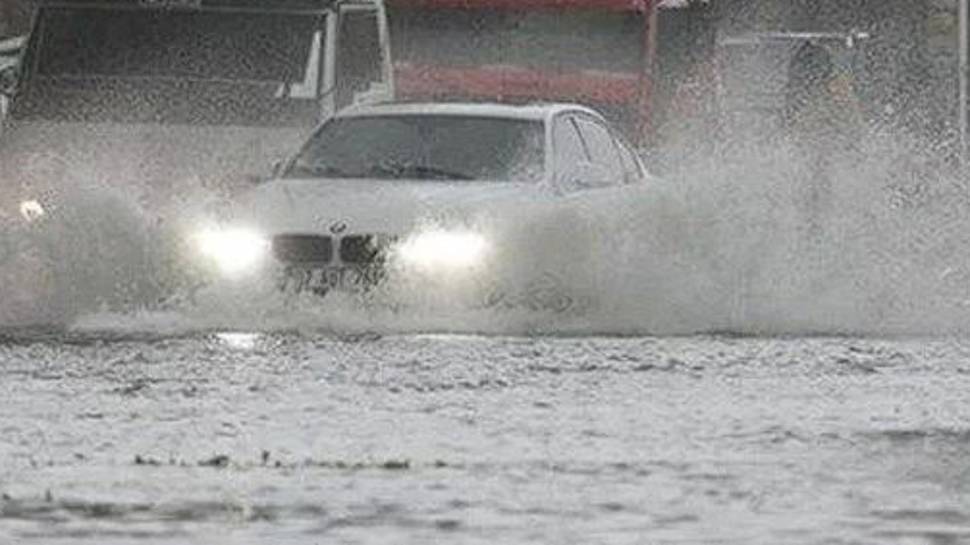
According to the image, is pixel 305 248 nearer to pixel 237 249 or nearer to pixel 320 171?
pixel 237 249

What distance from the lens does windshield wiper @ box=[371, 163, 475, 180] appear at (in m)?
18.9

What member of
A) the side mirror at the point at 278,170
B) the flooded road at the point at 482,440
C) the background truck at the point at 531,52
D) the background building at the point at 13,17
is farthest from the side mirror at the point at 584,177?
the background building at the point at 13,17

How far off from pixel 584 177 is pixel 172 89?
4.09 m

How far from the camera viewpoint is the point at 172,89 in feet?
74.2

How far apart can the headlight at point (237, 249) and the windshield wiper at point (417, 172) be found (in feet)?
4.41

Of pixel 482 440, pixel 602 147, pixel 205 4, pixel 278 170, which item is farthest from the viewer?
pixel 205 4

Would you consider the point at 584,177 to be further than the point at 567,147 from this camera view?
No

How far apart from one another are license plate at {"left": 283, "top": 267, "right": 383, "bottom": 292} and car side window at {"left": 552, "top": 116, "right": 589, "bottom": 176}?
6.31 feet

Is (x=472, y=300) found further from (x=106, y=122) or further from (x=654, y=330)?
(x=106, y=122)

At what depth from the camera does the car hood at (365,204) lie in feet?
58.3

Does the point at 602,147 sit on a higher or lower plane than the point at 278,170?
higher

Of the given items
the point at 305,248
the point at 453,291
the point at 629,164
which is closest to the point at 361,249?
the point at 305,248

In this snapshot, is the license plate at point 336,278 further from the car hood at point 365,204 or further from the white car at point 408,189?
the car hood at point 365,204

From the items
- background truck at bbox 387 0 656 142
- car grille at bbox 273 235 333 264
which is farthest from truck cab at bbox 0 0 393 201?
background truck at bbox 387 0 656 142
